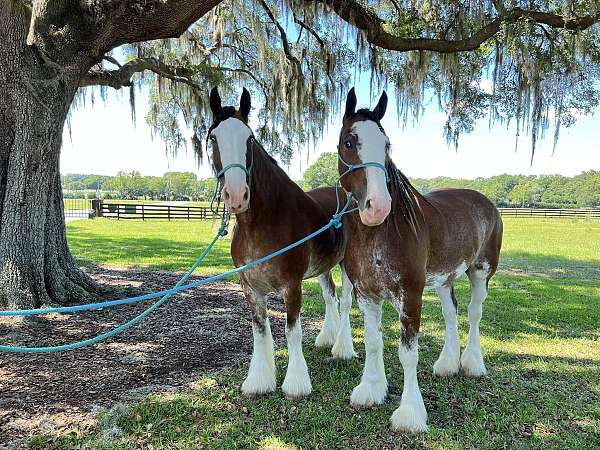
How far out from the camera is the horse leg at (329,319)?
177 inches

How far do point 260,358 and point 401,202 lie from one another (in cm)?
167

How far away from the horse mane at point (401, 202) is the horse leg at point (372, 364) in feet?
2.08

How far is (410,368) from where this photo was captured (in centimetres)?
294

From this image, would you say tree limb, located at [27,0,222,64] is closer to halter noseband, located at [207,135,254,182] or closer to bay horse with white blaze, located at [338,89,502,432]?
halter noseband, located at [207,135,254,182]

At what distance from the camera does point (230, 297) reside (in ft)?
22.1

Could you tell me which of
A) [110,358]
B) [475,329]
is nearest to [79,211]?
[110,358]

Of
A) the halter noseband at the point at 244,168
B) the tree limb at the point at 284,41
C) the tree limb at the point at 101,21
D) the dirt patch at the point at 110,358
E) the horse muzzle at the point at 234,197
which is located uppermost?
the tree limb at the point at 284,41

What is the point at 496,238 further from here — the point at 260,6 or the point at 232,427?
the point at 260,6

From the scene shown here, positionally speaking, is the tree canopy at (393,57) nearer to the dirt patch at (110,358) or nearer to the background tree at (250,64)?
the background tree at (250,64)

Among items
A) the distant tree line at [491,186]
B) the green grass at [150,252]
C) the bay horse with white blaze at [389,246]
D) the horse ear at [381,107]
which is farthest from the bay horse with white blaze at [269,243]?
the distant tree line at [491,186]

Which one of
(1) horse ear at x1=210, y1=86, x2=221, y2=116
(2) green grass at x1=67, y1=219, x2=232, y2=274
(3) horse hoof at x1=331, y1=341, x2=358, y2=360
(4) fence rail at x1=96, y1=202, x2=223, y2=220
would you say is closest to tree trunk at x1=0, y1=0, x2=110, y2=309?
(2) green grass at x1=67, y1=219, x2=232, y2=274

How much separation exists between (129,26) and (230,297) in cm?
400

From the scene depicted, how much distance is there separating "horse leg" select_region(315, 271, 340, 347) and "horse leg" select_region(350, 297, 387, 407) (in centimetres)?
122

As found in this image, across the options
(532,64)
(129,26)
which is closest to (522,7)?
(532,64)
